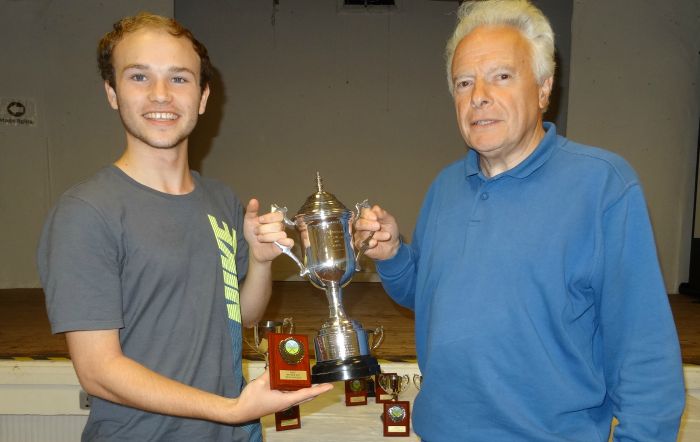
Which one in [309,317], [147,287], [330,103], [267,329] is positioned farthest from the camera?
[330,103]

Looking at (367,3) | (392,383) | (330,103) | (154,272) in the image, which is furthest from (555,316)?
(367,3)

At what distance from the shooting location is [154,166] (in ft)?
4.18

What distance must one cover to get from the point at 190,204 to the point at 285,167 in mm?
4870

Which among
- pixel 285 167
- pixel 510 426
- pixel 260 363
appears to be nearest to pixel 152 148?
pixel 510 426

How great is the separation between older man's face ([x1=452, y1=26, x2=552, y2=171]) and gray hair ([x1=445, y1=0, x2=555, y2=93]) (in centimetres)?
2

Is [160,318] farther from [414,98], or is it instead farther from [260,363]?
[414,98]

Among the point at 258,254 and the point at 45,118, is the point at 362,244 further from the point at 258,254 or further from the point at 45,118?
the point at 45,118

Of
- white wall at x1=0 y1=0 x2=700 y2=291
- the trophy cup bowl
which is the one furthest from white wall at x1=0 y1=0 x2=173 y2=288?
the trophy cup bowl

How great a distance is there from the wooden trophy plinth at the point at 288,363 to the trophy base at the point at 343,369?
102 mm

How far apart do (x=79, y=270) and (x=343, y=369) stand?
1.97 feet

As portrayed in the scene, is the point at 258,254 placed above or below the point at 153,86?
below

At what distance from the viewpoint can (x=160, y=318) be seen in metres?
1.19

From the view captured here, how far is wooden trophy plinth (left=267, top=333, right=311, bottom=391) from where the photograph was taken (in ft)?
3.51

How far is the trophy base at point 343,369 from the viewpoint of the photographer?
122 cm
